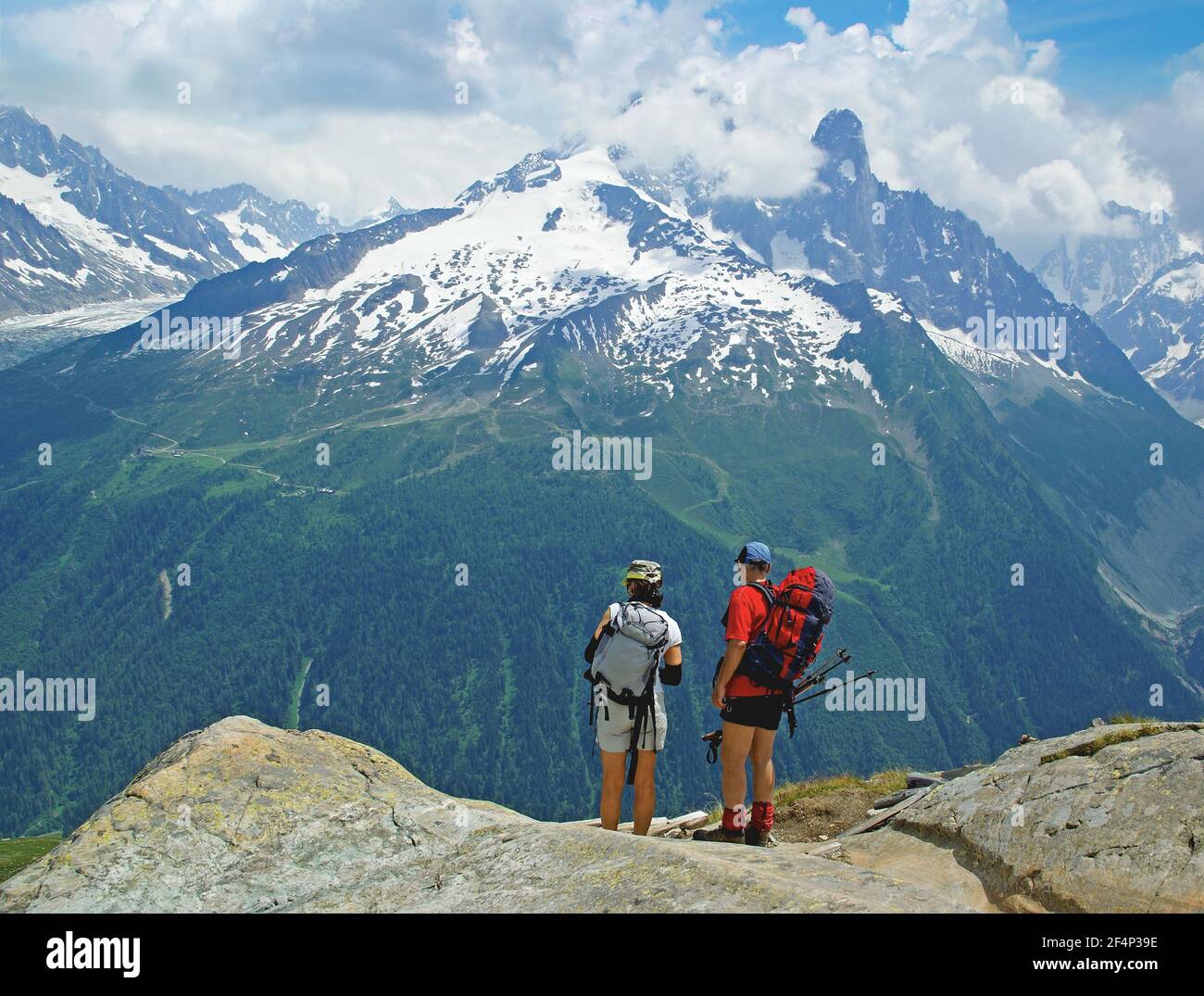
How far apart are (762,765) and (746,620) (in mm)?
2842

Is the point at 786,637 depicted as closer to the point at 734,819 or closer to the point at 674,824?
the point at 734,819

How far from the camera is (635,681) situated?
54.6 feet

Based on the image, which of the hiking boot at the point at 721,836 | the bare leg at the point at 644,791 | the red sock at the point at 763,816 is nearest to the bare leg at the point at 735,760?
the red sock at the point at 763,816

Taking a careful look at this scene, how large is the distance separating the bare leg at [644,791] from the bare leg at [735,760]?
1353 mm

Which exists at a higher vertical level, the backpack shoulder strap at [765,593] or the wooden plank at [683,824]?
the backpack shoulder strap at [765,593]

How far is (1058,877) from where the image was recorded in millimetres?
12695

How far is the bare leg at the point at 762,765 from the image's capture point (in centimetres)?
1719

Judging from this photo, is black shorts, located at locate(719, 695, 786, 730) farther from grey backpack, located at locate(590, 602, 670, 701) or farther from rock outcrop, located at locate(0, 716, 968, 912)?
rock outcrop, located at locate(0, 716, 968, 912)

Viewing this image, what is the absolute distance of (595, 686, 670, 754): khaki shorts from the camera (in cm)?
1677

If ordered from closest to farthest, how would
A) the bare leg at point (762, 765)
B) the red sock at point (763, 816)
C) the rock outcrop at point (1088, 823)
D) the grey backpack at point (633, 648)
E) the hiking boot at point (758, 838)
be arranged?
the rock outcrop at point (1088, 823) → the grey backpack at point (633, 648) → the hiking boot at point (758, 838) → the red sock at point (763, 816) → the bare leg at point (762, 765)

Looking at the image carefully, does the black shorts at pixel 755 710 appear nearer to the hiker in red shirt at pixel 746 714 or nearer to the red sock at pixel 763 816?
the hiker in red shirt at pixel 746 714

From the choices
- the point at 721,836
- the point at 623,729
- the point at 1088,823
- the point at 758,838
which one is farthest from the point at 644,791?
the point at 1088,823

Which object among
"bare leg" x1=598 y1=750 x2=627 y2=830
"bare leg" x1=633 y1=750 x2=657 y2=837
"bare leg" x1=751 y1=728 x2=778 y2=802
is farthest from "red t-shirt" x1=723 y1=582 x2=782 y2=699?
A: "bare leg" x1=598 y1=750 x2=627 y2=830
